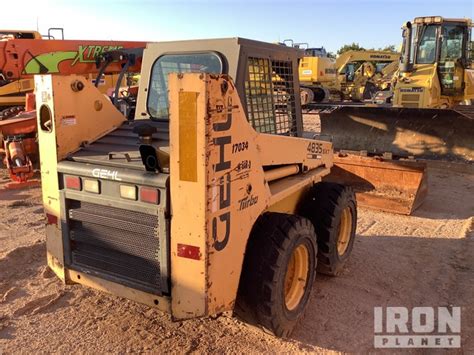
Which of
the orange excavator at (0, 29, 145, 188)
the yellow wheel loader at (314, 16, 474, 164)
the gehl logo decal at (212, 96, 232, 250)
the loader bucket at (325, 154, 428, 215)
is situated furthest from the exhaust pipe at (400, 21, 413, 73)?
the gehl logo decal at (212, 96, 232, 250)

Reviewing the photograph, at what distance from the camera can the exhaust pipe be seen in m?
10.4

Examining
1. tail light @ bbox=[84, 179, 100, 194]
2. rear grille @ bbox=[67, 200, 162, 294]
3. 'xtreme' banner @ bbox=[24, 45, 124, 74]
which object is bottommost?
rear grille @ bbox=[67, 200, 162, 294]

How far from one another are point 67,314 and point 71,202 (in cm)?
99

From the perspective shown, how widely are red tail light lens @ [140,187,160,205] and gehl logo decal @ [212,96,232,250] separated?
0.39m

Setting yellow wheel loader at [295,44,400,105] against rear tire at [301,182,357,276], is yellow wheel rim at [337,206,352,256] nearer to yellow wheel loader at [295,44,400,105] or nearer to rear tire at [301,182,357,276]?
rear tire at [301,182,357,276]

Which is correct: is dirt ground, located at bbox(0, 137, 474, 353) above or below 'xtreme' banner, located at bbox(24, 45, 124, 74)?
below

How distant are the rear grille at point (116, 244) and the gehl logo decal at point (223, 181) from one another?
427 millimetres

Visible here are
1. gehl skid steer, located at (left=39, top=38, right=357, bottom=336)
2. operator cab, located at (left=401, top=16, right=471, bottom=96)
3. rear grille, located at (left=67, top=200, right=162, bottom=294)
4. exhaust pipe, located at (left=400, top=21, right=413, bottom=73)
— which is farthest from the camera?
exhaust pipe, located at (left=400, top=21, right=413, bottom=73)

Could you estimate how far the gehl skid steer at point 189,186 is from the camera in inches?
98.7

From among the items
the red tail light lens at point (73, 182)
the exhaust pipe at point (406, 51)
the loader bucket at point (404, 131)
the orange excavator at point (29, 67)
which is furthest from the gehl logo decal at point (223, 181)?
the exhaust pipe at point (406, 51)

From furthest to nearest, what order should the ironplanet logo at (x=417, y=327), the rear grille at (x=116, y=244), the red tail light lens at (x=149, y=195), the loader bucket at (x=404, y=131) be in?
the loader bucket at (x=404, y=131), the ironplanet logo at (x=417, y=327), the rear grille at (x=116, y=244), the red tail light lens at (x=149, y=195)

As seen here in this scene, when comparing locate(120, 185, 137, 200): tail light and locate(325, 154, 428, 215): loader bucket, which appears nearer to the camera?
locate(120, 185, 137, 200): tail light

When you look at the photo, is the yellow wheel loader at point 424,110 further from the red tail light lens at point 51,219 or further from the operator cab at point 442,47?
the red tail light lens at point 51,219

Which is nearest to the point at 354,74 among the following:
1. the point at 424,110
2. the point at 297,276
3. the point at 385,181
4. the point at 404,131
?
the point at 404,131
